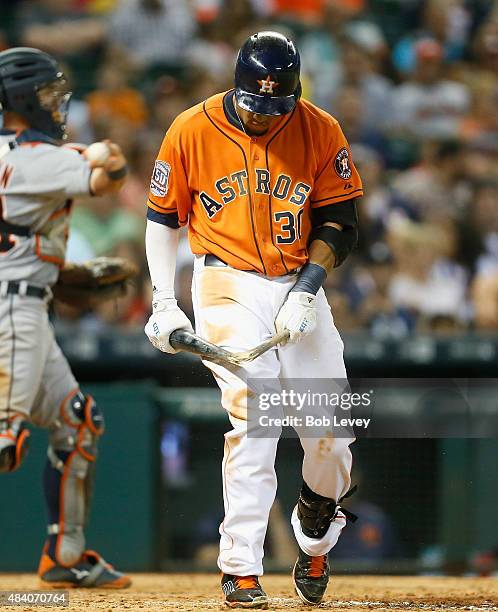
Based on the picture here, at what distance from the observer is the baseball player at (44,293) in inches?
207

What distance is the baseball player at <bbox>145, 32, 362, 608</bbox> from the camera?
4457mm

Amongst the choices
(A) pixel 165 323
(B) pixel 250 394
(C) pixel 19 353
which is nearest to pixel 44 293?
(C) pixel 19 353

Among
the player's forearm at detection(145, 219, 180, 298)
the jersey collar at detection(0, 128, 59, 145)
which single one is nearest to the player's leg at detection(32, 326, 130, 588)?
the jersey collar at detection(0, 128, 59, 145)

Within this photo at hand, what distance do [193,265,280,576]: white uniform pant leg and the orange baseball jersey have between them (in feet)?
0.36

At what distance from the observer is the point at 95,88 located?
1038 cm

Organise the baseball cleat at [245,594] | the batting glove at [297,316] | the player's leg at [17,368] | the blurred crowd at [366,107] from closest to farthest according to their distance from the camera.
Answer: the baseball cleat at [245,594] < the batting glove at [297,316] < the player's leg at [17,368] < the blurred crowd at [366,107]

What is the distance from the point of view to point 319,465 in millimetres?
4648

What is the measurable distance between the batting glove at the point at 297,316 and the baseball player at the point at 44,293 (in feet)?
3.74

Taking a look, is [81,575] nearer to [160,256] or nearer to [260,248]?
[160,256]

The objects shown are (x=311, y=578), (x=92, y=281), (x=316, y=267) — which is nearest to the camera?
(x=316, y=267)

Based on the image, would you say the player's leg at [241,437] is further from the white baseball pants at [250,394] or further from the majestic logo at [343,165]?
the majestic logo at [343,165]

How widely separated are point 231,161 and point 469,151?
242 inches

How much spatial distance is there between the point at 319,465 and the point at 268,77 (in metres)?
1.48

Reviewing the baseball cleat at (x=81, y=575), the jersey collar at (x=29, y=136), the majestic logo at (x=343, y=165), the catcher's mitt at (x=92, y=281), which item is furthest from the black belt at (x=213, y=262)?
the baseball cleat at (x=81, y=575)
